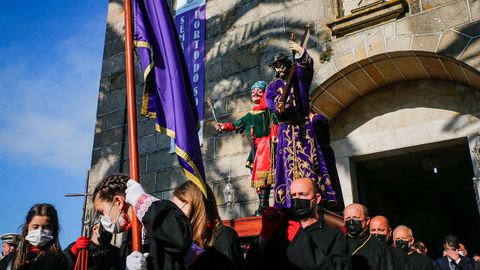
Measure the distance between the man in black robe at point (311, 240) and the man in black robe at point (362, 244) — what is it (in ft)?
2.41

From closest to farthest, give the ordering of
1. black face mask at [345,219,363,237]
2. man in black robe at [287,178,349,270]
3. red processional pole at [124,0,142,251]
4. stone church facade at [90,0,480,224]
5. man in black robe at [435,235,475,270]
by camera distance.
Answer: man in black robe at [287,178,349,270] < red processional pole at [124,0,142,251] < black face mask at [345,219,363,237] < man in black robe at [435,235,475,270] < stone church facade at [90,0,480,224]

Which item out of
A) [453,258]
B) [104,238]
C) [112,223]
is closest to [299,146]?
[104,238]

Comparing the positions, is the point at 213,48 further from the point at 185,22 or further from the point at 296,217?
the point at 296,217

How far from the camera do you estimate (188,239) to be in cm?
259

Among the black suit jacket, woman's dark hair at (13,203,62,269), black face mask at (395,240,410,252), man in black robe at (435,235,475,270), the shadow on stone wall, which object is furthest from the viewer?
the shadow on stone wall

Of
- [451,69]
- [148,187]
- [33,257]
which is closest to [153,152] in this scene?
[148,187]

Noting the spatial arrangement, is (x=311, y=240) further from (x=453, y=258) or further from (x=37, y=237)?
(x=453, y=258)

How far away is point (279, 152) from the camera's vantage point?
230 inches

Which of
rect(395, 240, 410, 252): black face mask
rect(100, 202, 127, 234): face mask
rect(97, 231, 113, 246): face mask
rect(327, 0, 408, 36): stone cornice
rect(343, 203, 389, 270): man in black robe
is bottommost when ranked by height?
rect(395, 240, 410, 252): black face mask

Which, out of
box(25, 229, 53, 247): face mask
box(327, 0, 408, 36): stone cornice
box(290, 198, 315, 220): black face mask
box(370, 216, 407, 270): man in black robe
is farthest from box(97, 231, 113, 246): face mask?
box(327, 0, 408, 36): stone cornice

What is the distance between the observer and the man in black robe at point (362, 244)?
3971mm

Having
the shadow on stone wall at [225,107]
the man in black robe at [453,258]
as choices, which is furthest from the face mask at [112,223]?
the man in black robe at [453,258]

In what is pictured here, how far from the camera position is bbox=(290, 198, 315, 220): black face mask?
3.29 meters

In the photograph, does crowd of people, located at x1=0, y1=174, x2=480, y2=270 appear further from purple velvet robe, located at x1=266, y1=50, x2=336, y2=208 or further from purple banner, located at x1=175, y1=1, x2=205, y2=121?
purple banner, located at x1=175, y1=1, x2=205, y2=121
